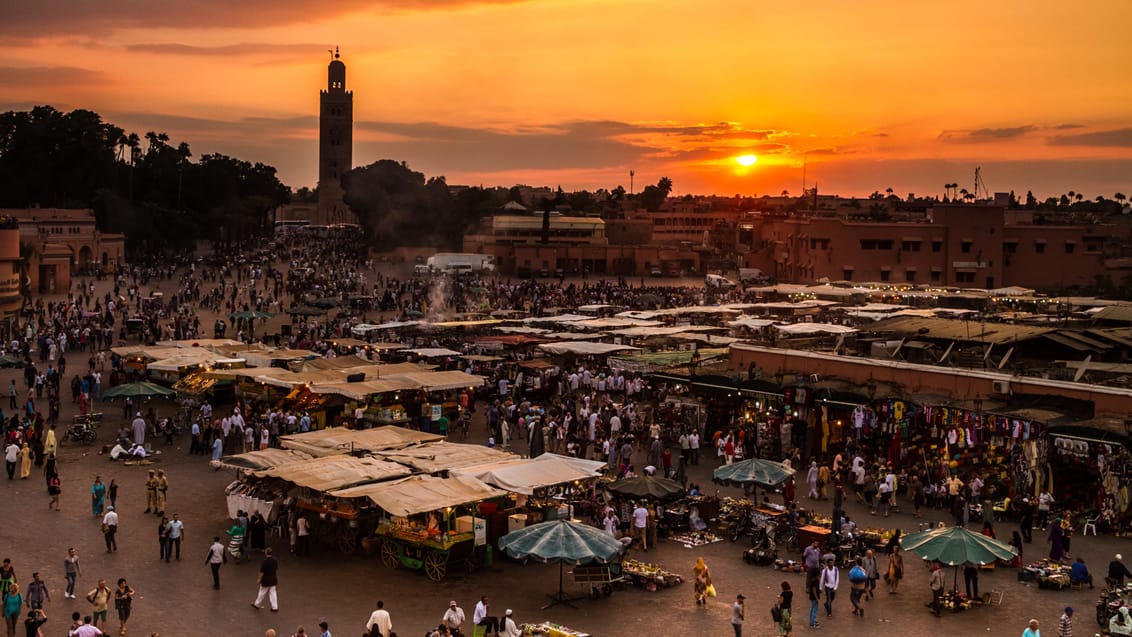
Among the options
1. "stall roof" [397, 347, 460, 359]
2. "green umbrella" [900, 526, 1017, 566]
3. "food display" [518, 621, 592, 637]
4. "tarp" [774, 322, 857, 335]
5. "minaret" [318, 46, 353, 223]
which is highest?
"minaret" [318, 46, 353, 223]

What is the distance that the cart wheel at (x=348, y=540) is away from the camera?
1888 cm

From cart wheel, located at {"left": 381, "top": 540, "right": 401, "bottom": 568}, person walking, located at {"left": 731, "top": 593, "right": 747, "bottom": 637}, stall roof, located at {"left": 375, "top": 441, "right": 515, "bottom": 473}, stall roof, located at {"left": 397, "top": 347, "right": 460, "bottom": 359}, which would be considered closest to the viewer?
person walking, located at {"left": 731, "top": 593, "right": 747, "bottom": 637}

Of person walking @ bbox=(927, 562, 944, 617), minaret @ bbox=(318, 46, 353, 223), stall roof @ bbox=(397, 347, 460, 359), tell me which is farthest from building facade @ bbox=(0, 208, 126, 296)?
minaret @ bbox=(318, 46, 353, 223)

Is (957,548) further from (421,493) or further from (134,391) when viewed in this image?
(134,391)

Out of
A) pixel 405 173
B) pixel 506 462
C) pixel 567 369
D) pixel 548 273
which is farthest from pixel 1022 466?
pixel 405 173

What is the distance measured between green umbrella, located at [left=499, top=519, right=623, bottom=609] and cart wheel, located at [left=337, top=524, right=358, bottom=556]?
319cm

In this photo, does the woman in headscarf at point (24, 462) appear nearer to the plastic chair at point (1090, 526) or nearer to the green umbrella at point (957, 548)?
the green umbrella at point (957, 548)

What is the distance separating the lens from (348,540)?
1889cm

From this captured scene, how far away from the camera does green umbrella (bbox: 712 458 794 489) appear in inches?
802

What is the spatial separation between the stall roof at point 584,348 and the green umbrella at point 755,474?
14279 millimetres

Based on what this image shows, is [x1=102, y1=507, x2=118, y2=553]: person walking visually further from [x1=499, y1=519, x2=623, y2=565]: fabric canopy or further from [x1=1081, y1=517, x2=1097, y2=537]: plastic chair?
[x1=1081, y1=517, x2=1097, y2=537]: plastic chair

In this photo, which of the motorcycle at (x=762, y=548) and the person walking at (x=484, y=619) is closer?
the person walking at (x=484, y=619)

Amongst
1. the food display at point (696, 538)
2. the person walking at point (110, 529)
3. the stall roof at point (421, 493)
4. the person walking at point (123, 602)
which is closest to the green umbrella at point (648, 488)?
the food display at point (696, 538)

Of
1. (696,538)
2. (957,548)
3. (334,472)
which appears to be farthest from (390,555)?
(957,548)
